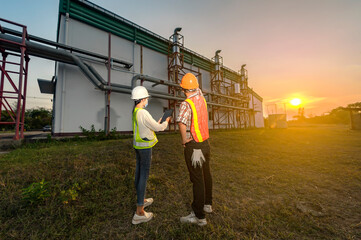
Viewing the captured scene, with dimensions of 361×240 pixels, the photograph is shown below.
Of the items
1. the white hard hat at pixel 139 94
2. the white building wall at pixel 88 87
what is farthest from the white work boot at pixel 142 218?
the white building wall at pixel 88 87

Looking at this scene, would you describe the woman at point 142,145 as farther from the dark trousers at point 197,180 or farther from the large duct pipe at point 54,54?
the large duct pipe at point 54,54

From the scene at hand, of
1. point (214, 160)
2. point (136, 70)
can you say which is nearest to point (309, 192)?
point (214, 160)

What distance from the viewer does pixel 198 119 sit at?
212 centimetres

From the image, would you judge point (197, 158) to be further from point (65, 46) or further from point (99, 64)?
point (99, 64)

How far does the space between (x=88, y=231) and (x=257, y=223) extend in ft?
7.95

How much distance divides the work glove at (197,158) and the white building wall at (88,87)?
917 centimetres

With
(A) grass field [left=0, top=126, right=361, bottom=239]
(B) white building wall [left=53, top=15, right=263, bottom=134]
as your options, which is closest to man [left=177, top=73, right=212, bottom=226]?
(A) grass field [left=0, top=126, right=361, bottom=239]

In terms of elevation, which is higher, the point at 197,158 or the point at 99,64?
the point at 99,64

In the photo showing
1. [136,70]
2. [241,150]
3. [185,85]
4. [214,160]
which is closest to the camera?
[185,85]

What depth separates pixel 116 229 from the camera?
2.00m

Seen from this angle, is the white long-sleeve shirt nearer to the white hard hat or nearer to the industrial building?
the white hard hat

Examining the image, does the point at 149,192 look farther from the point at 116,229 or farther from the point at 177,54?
the point at 177,54

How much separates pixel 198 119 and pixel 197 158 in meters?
0.57

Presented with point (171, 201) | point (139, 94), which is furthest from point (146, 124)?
point (171, 201)
